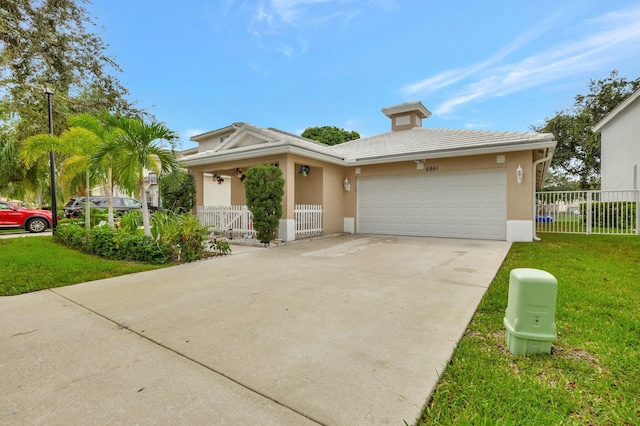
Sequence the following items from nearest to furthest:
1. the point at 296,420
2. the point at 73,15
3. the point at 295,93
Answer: the point at 296,420 → the point at 73,15 → the point at 295,93

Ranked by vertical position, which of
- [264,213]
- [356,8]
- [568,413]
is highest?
[356,8]

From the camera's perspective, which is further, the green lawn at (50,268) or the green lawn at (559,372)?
the green lawn at (50,268)

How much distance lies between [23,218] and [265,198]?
1202 centimetres

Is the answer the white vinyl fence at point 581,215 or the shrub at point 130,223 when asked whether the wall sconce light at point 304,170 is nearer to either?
the shrub at point 130,223

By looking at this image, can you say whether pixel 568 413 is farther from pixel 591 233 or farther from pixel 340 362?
pixel 591 233

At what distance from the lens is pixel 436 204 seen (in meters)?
10.7

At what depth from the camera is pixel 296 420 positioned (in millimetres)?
1746

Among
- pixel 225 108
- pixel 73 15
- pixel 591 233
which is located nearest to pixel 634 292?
pixel 591 233

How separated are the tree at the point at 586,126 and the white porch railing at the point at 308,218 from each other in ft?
68.2

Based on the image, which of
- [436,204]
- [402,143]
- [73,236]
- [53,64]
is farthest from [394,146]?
[53,64]

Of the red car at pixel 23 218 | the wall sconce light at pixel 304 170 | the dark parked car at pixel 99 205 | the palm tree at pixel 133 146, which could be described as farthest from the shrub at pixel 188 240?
the dark parked car at pixel 99 205

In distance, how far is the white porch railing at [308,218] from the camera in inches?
405

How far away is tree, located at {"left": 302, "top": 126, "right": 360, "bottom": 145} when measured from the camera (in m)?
30.3

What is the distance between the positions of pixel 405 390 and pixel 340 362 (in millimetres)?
543
